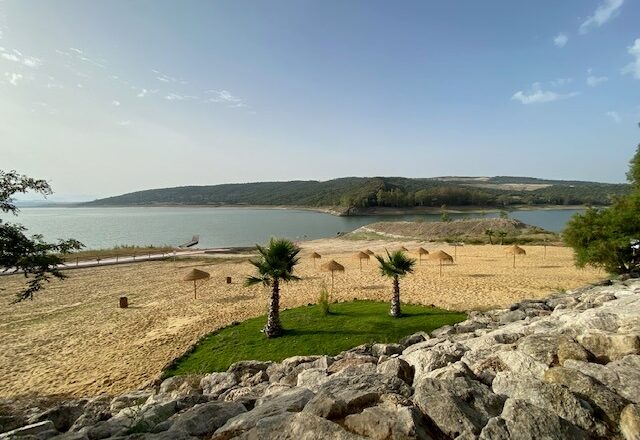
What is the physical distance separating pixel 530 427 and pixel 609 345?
3174mm

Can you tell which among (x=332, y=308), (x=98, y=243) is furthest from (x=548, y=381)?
(x=98, y=243)

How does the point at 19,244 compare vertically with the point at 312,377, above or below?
above

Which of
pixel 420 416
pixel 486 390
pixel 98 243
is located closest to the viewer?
pixel 420 416

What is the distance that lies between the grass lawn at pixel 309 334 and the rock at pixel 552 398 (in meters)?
7.07

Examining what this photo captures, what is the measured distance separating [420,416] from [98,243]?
249 ft

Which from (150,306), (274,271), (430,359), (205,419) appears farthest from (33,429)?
(150,306)

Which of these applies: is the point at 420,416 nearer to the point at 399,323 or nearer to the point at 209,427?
the point at 209,427

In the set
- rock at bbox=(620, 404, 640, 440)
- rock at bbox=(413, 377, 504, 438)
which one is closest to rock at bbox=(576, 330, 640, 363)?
rock at bbox=(620, 404, 640, 440)

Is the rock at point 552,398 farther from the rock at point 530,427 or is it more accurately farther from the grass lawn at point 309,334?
the grass lawn at point 309,334

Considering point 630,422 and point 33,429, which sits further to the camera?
point 33,429

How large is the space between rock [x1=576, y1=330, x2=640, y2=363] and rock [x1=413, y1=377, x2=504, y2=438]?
2.41 meters

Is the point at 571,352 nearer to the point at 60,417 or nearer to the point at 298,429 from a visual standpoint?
the point at 298,429

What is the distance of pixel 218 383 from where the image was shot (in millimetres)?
9141

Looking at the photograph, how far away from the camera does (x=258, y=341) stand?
42.1 ft
